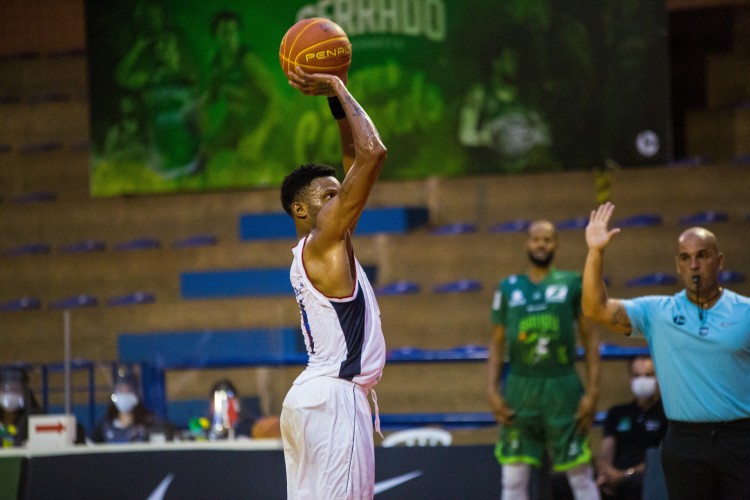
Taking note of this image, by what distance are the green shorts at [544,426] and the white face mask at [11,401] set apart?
3726mm

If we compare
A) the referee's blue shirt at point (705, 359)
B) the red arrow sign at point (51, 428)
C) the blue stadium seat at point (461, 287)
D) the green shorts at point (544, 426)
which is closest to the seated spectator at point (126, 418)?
the red arrow sign at point (51, 428)

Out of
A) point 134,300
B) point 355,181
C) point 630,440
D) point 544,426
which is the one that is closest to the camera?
point 355,181

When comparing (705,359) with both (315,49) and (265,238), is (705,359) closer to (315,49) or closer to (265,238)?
(315,49)

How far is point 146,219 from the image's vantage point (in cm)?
1370

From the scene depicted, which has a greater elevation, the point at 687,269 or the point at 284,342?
the point at 687,269

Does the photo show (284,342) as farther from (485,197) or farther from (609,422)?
(485,197)

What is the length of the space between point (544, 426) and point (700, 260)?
2036mm

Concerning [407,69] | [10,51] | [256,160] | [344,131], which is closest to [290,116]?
[256,160]

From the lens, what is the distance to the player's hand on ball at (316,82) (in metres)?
4.64

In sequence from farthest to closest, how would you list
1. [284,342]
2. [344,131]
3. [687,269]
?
[284,342]
[687,269]
[344,131]

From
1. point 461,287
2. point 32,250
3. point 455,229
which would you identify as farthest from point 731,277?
point 32,250

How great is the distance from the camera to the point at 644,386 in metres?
7.73

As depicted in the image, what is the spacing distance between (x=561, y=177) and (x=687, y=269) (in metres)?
6.88

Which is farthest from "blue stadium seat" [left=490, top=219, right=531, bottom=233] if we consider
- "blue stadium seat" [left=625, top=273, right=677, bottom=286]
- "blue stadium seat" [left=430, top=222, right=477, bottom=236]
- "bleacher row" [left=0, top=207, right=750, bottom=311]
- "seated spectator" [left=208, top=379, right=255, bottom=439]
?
"seated spectator" [left=208, top=379, right=255, bottom=439]
